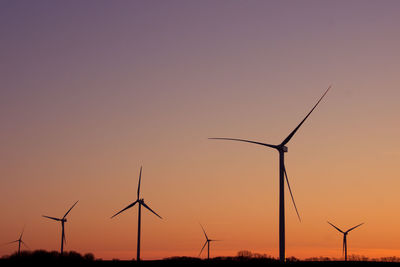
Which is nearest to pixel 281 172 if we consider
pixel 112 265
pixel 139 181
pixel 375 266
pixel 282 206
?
pixel 282 206

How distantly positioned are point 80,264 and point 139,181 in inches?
1926

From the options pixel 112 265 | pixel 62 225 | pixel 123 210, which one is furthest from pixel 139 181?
pixel 112 265

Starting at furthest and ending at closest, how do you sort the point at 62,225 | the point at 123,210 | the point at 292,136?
1. the point at 62,225
2. the point at 123,210
3. the point at 292,136

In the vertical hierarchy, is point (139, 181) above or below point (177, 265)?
above

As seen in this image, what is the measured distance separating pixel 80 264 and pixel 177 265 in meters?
27.9

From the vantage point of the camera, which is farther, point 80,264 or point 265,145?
point 80,264

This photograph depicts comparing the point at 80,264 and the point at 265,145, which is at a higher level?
the point at 265,145

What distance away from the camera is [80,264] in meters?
184

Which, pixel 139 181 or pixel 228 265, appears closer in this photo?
pixel 139 181

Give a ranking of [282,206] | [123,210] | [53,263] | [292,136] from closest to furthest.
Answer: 1. [282,206]
2. [292,136]
3. [123,210]
4. [53,263]

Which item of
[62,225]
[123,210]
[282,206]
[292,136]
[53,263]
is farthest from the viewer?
[53,263]

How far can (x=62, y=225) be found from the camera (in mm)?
167125

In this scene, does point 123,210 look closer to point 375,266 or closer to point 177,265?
point 177,265

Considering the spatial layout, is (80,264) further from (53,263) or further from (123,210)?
(123,210)
